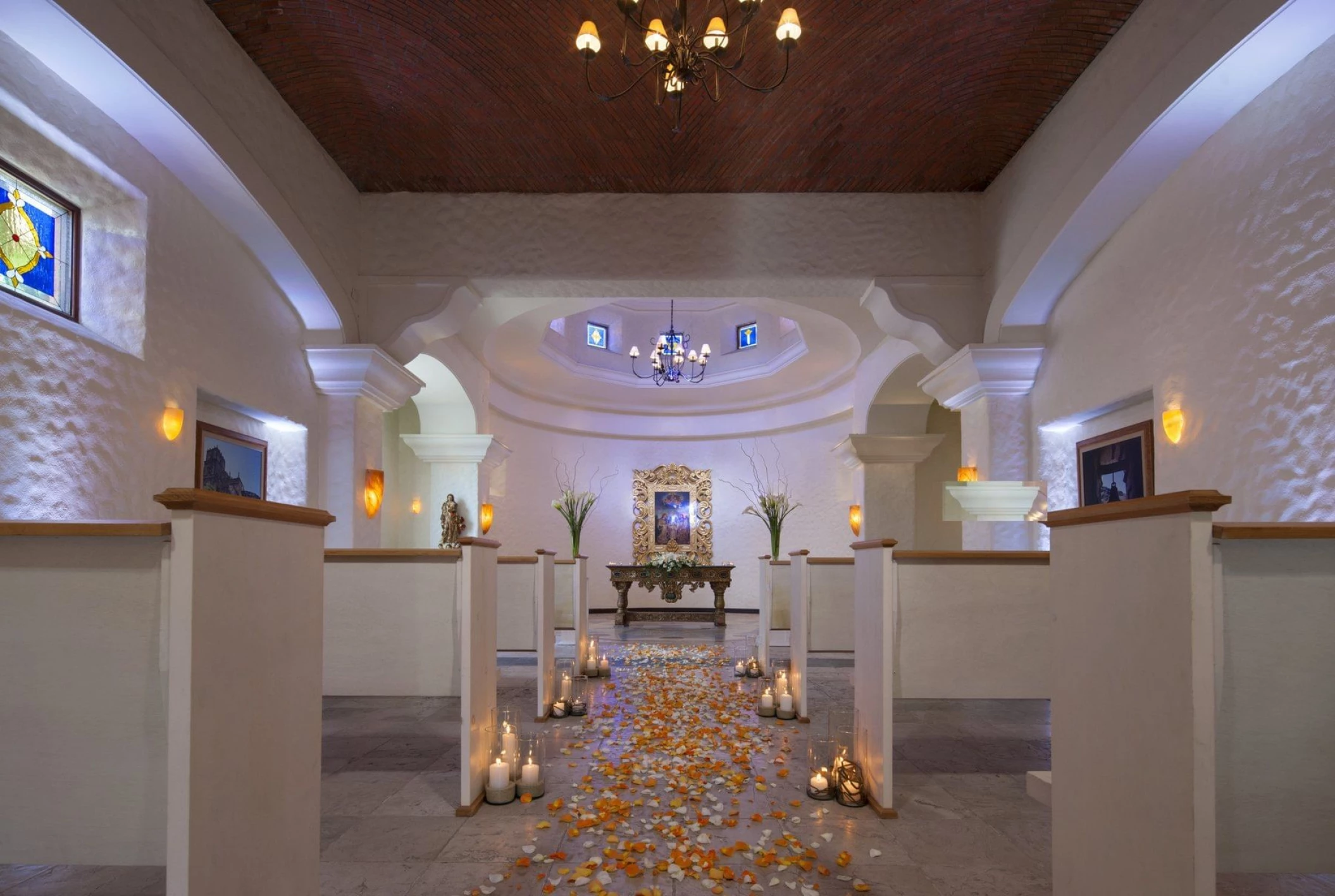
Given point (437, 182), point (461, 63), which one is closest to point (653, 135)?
point (461, 63)

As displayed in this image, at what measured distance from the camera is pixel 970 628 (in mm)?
4469

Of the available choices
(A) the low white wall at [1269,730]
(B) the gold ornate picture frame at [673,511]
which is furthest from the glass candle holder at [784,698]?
(B) the gold ornate picture frame at [673,511]

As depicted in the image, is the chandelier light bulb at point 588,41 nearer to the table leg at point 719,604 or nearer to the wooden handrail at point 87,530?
the wooden handrail at point 87,530

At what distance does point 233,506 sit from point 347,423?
5.83 m

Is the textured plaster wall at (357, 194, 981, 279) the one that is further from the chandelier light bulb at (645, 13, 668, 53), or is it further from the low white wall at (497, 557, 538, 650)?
the chandelier light bulb at (645, 13, 668, 53)

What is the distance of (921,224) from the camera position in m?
7.35

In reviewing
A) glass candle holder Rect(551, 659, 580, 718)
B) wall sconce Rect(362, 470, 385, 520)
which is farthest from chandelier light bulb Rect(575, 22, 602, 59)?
wall sconce Rect(362, 470, 385, 520)

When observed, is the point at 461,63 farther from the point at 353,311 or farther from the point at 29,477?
the point at 29,477

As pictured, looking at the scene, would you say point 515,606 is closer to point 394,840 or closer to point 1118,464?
point 394,840

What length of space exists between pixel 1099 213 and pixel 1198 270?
0.96 meters

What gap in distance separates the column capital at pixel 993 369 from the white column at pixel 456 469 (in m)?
6.09

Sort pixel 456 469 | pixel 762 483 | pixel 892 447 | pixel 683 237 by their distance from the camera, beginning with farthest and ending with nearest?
1. pixel 762 483
2. pixel 456 469
3. pixel 892 447
4. pixel 683 237

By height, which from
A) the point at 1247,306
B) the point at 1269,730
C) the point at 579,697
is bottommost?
the point at 579,697

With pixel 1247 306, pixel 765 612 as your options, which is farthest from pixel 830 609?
pixel 1247 306
